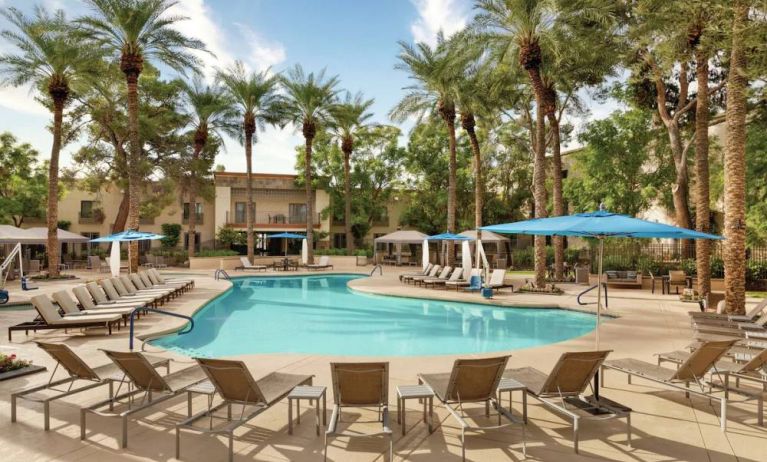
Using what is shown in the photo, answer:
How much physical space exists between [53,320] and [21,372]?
3.16 m

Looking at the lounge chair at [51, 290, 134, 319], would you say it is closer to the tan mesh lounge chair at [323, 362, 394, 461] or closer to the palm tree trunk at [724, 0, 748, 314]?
the tan mesh lounge chair at [323, 362, 394, 461]

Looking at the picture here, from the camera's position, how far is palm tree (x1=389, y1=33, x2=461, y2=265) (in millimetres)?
22828

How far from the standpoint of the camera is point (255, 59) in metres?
27.6

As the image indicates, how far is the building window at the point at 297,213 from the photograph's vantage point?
141ft

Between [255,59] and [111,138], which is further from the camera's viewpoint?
[111,138]

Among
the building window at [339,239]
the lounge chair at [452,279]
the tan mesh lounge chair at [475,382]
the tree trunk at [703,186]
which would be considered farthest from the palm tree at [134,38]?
the building window at [339,239]

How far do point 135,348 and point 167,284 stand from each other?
840 cm

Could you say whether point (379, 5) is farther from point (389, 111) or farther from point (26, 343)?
point (26, 343)

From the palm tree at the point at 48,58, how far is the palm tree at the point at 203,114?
929cm

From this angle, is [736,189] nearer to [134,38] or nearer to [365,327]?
[365,327]

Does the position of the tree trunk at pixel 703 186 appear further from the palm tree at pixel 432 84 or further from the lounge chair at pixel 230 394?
the lounge chair at pixel 230 394

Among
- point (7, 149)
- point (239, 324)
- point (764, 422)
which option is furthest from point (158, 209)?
point (764, 422)

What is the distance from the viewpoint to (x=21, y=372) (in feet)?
21.5

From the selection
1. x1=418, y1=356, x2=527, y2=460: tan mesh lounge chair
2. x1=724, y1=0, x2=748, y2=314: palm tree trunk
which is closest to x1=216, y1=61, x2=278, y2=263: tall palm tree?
x1=724, y1=0, x2=748, y2=314: palm tree trunk
